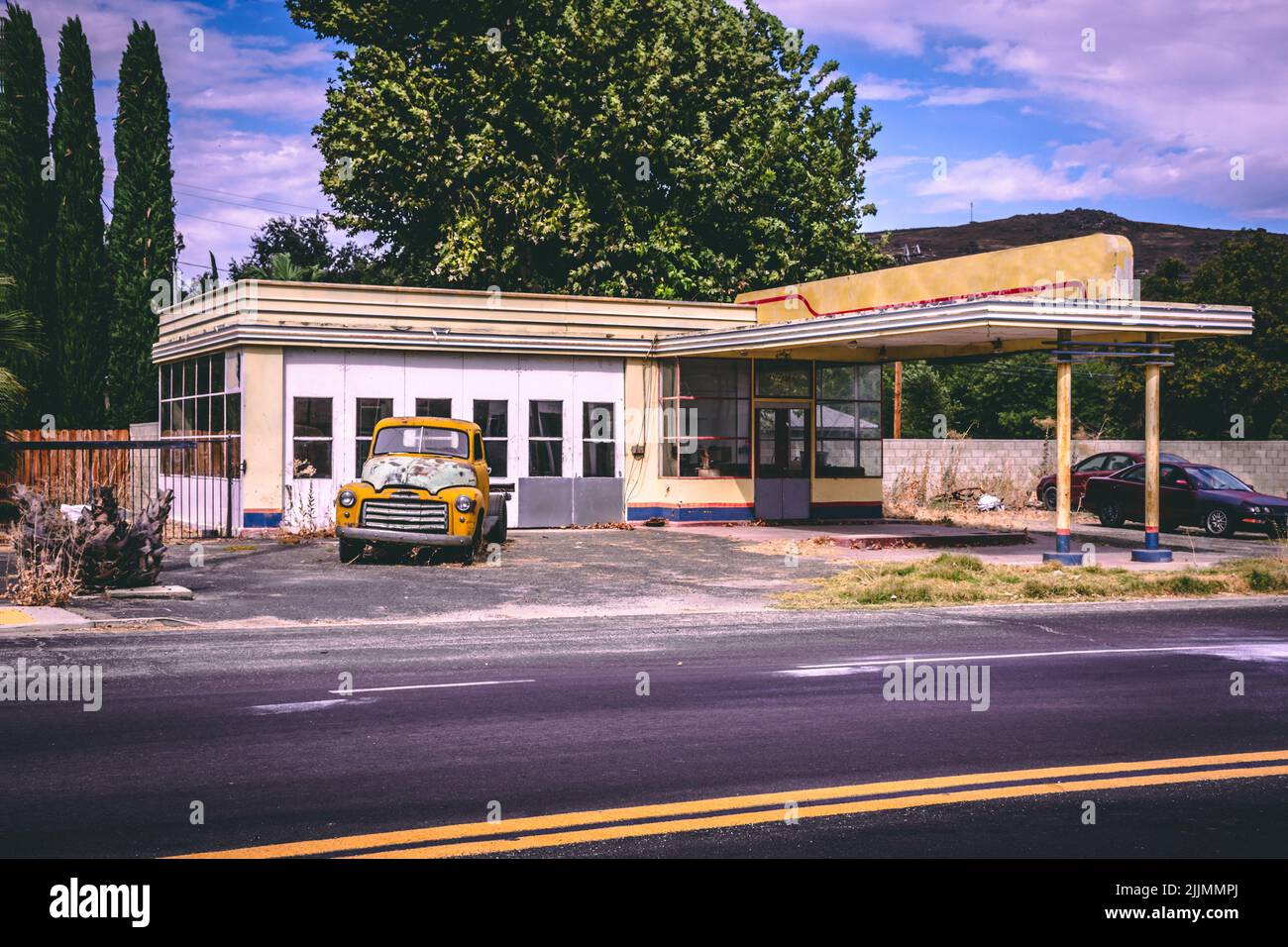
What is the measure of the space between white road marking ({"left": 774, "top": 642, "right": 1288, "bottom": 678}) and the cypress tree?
33517 mm

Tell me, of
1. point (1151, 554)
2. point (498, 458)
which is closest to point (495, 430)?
point (498, 458)

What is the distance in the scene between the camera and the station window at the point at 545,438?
26.8 metres

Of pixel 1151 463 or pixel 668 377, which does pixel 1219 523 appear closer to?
pixel 1151 463

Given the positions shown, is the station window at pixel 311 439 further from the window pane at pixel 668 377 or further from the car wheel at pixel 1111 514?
the car wheel at pixel 1111 514

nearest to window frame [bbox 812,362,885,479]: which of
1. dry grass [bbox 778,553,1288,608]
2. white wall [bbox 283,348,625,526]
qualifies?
white wall [bbox 283,348,625,526]

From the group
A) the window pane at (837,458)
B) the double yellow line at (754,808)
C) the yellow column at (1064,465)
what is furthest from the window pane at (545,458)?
the double yellow line at (754,808)

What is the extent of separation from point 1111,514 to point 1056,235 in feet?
367

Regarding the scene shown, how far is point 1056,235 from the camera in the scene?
132875 mm

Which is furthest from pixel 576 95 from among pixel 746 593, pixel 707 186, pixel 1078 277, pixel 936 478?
pixel 746 593

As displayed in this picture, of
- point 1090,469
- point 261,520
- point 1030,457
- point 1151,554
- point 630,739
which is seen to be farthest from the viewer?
point 1030,457

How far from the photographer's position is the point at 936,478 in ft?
113

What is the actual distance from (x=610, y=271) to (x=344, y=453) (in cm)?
1415

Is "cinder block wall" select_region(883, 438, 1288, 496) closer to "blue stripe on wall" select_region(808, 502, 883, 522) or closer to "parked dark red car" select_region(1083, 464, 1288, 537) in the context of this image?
"blue stripe on wall" select_region(808, 502, 883, 522)
